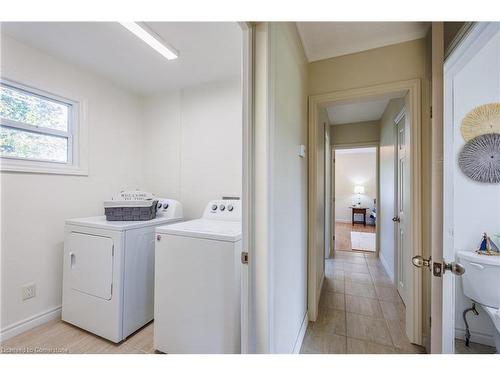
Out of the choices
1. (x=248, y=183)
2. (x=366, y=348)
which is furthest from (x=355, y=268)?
(x=248, y=183)

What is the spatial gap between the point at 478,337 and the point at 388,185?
2.46 m

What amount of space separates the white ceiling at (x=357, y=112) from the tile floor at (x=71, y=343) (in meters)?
3.37

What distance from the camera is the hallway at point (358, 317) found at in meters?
1.70

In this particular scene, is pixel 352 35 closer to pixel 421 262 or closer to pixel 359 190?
pixel 421 262

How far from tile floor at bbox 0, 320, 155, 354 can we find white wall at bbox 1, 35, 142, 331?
0.17 m

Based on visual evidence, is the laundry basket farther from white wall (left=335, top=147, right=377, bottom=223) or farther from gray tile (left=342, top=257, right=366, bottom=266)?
white wall (left=335, top=147, right=377, bottom=223)

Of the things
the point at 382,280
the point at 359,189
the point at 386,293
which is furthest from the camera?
the point at 359,189

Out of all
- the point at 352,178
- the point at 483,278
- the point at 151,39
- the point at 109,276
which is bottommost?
the point at 109,276

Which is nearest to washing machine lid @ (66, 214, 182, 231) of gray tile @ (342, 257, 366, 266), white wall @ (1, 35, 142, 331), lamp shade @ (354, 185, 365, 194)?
white wall @ (1, 35, 142, 331)

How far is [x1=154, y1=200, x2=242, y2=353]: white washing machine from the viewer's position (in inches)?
50.3

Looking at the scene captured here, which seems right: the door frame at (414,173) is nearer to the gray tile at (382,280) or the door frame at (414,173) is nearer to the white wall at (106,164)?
the gray tile at (382,280)

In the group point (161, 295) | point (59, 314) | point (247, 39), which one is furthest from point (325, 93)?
point (59, 314)

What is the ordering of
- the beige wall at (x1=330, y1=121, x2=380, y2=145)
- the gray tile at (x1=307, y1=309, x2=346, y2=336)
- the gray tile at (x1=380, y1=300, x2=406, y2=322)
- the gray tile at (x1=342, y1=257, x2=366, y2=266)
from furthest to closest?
the beige wall at (x1=330, y1=121, x2=380, y2=145) → the gray tile at (x1=342, y1=257, x2=366, y2=266) → the gray tile at (x1=380, y1=300, x2=406, y2=322) → the gray tile at (x1=307, y1=309, x2=346, y2=336)

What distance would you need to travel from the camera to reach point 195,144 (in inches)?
103
